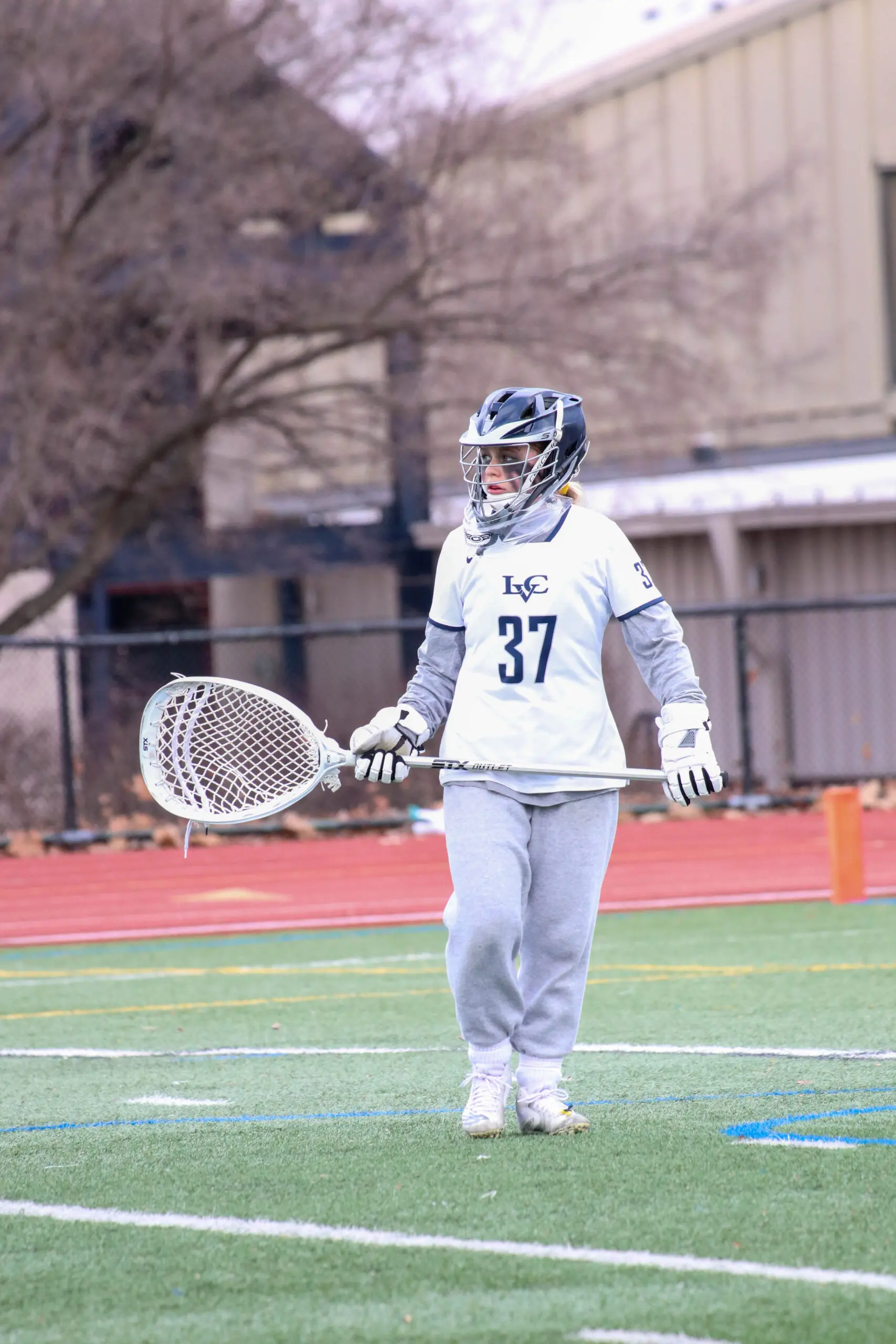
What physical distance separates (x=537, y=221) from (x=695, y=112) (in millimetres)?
5042

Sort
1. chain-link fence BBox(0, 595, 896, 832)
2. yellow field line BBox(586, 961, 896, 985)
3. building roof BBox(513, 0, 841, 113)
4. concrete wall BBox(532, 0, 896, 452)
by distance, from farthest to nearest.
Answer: building roof BBox(513, 0, 841, 113) < concrete wall BBox(532, 0, 896, 452) < chain-link fence BBox(0, 595, 896, 832) < yellow field line BBox(586, 961, 896, 985)

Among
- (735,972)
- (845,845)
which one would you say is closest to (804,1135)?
(735,972)

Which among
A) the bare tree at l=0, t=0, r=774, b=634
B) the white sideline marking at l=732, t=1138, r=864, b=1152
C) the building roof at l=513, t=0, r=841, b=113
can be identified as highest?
the building roof at l=513, t=0, r=841, b=113

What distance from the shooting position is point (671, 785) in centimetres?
525

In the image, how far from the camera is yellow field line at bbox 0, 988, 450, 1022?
28.9 feet

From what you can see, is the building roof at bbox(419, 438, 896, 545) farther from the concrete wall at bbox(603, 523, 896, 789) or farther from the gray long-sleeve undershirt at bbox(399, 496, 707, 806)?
the gray long-sleeve undershirt at bbox(399, 496, 707, 806)

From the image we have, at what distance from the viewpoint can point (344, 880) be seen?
14391 millimetres

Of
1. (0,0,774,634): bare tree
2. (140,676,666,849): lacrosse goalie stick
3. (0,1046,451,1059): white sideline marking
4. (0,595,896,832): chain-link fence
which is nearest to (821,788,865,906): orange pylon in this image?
(0,1046,451,1059): white sideline marking

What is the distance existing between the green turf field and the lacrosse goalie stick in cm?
91

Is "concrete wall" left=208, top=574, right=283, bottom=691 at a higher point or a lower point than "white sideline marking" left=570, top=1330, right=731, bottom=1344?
higher

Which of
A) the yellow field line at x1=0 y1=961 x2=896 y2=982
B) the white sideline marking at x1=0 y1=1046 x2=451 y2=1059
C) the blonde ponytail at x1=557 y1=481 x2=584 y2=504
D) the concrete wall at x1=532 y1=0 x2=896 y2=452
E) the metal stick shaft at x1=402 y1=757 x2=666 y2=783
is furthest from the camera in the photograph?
the concrete wall at x1=532 y1=0 x2=896 y2=452

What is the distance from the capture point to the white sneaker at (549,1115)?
5379 mm

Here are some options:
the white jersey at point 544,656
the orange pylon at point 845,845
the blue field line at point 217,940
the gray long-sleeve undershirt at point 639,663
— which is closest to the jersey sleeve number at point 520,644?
the white jersey at point 544,656

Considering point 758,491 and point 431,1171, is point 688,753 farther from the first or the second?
point 758,491
